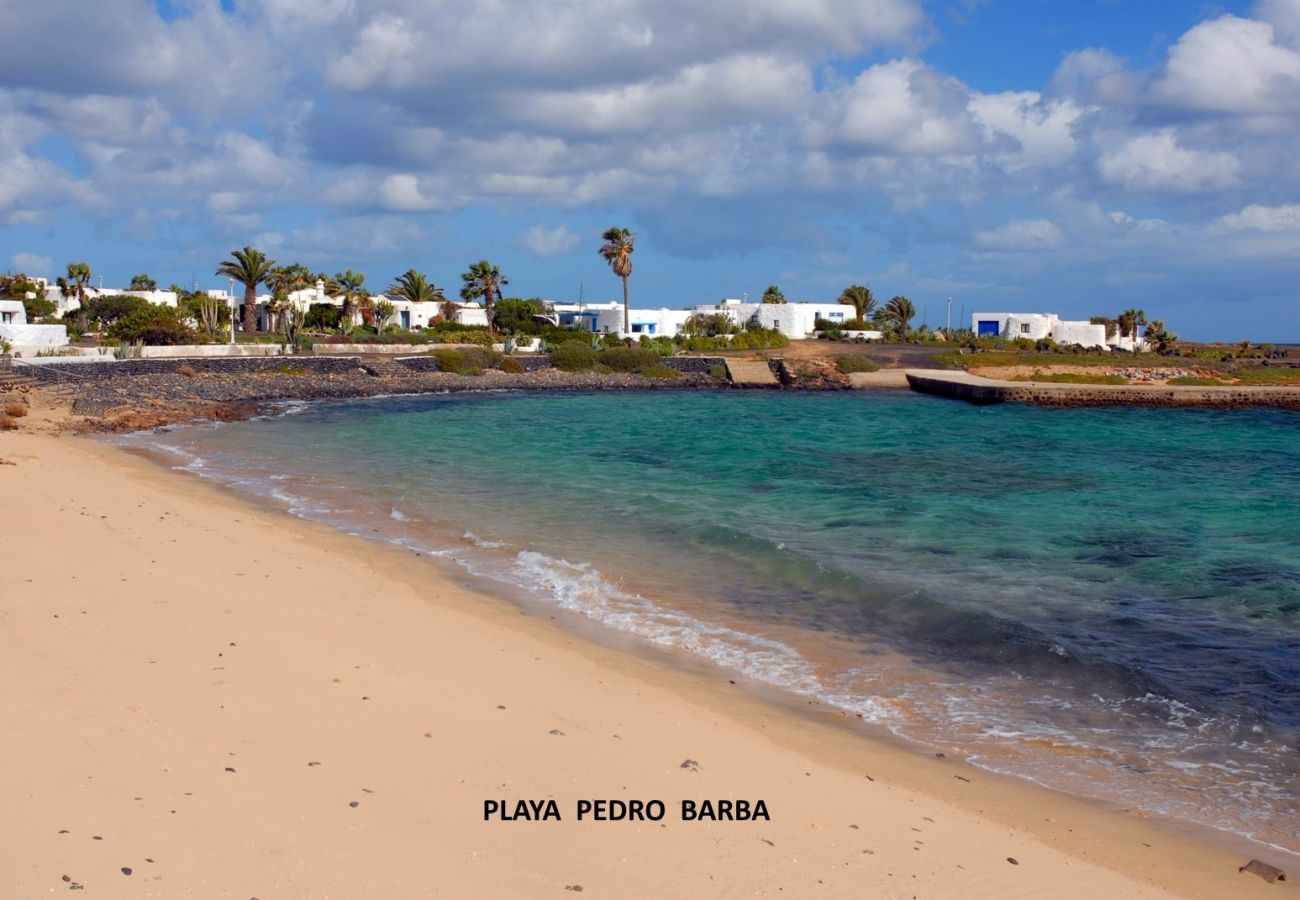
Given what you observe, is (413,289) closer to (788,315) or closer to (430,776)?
(788,315)

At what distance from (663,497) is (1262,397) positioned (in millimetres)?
45400

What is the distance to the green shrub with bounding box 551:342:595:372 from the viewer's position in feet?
204

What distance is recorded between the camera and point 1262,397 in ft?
175

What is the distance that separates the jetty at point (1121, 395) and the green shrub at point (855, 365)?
7847 mm

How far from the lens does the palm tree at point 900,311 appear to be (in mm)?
87312

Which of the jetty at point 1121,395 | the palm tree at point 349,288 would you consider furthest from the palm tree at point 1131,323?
the palm tree at point 349,288

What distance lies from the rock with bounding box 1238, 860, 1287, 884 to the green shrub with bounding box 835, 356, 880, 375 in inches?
2257

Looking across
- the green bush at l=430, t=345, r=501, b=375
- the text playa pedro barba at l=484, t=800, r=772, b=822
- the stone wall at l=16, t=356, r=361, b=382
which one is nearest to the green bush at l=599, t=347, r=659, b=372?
the green bush at l=430, t=345, r=501, b=375

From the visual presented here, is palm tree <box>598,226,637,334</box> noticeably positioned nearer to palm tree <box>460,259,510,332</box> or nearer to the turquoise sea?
palm tree <box>460,259,510,332</box>

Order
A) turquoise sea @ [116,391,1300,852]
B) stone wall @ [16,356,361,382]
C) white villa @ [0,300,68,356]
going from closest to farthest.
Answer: turquoise sea @ [116,391,1300,852] < stone wall @ [16,356,361,382] < white villa @ [0,300,68,356]

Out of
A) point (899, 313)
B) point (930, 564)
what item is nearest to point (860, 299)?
point (899, 313)

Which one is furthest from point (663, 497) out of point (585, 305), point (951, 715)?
point (585, 305)

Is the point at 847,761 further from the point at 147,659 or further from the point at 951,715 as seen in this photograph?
the point at 147,659

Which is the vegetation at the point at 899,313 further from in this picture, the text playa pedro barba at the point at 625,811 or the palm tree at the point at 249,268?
the text playa pedro barba at the point at 625,811
